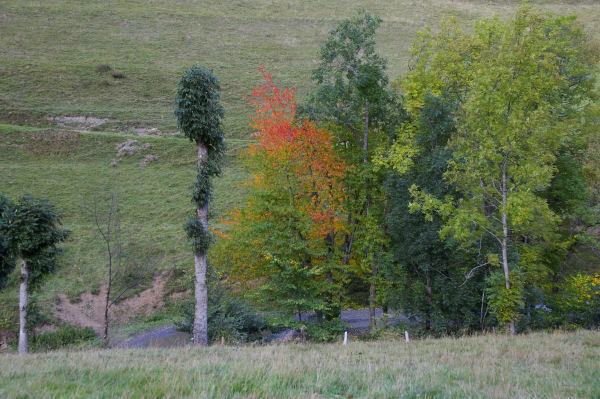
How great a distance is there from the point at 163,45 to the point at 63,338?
219 feet

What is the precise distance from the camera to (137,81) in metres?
65.4

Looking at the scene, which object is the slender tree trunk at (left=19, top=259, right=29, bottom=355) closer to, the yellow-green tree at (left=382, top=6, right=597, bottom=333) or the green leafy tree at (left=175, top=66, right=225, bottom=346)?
the green leafy tree at (left=175, top=66, right=225, bottom=346)

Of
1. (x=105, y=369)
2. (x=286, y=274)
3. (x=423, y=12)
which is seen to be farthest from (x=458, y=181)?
(x=423, y=12)

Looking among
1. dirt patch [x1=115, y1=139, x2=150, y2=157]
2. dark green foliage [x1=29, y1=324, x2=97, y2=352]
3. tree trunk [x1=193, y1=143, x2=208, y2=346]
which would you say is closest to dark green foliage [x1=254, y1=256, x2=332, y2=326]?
tree trunk [x1=193, y1=143, x2=208, y2=346]

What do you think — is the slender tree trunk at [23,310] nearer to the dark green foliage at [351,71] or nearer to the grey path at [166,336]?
the grey path at [166,336]

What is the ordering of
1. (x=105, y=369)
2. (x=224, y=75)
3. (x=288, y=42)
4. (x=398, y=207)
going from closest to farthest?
(x=105, y=369)
(x=398, y=207)
(x=224, y=75)
(x=288, y=42)

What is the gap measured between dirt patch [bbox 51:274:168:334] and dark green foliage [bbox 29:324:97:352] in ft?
2.90

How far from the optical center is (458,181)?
55.2 ft

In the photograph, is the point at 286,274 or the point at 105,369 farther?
the point at 286,274

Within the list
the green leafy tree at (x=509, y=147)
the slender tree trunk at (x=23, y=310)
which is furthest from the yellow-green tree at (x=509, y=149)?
the slender tree trunk at (x=23, y=310)

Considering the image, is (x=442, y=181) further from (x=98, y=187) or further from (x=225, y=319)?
(x=98, y=187)

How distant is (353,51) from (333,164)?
234 inches

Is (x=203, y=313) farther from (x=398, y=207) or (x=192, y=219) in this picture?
(x=398, y=207)

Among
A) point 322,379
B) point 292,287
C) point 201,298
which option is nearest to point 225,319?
point 201,298
